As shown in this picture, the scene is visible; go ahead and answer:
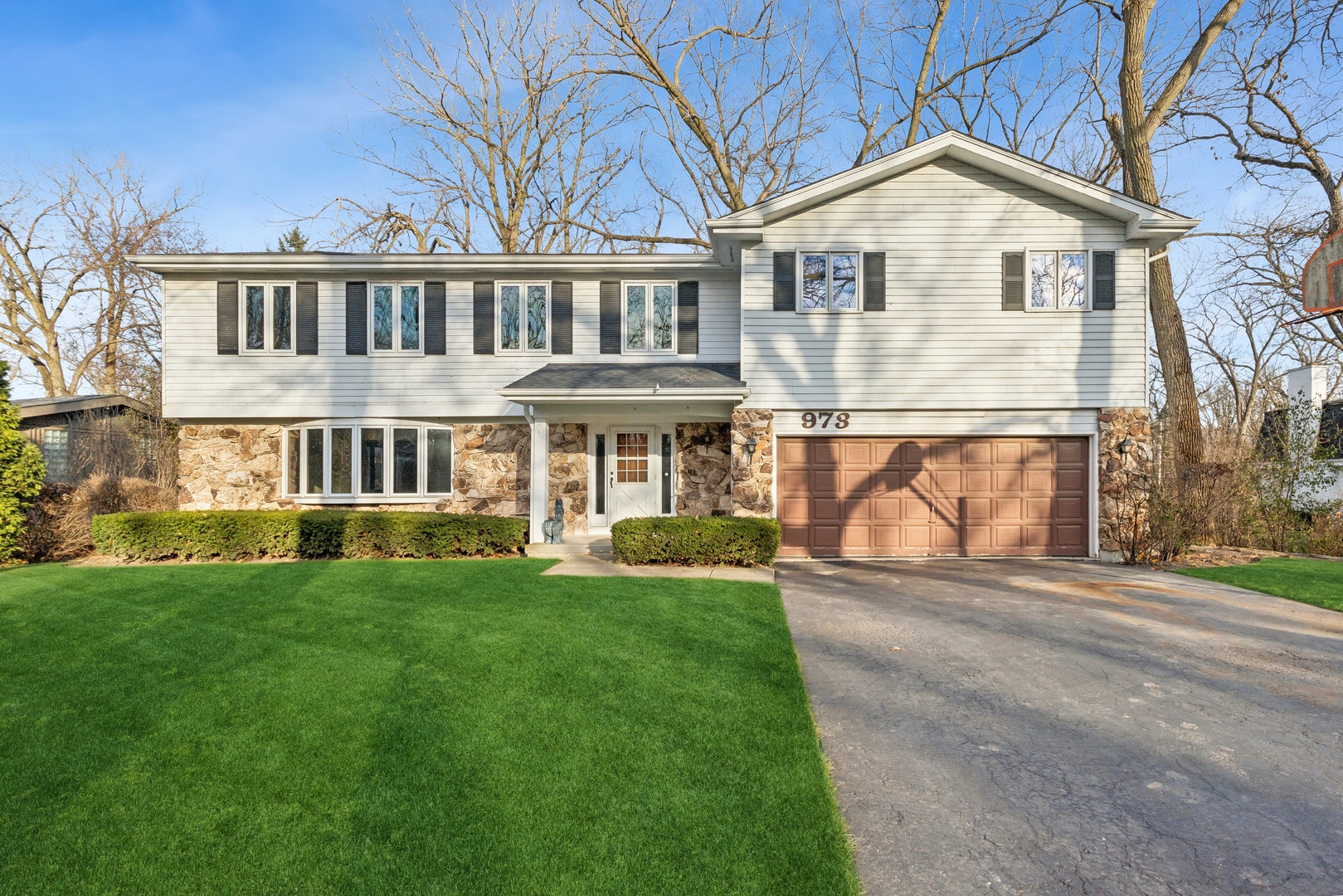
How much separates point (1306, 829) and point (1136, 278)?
9.91 m

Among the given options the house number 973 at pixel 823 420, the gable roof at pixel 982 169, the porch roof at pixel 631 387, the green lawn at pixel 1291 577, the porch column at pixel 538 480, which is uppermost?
the gable roof at pixel 982 169

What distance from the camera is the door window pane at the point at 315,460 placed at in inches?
484

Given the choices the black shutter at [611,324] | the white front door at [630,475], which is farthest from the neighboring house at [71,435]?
the black shutter at [611,324]

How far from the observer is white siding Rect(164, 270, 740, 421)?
1223 centimetres

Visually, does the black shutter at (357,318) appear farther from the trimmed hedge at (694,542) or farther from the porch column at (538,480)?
the trimmed hedge at (694,542)

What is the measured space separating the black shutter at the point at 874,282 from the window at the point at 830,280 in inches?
5.2

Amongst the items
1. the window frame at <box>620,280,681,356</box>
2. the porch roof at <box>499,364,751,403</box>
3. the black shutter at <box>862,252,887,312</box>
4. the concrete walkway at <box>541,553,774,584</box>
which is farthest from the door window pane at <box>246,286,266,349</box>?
the black shutter at <box>862,252,887,312</box>

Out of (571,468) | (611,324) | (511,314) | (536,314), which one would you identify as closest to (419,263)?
(511,314)

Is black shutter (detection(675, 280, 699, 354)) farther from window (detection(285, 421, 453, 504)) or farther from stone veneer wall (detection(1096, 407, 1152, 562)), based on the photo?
stone veneer wall (detection(1096, 407, 1152, 562))

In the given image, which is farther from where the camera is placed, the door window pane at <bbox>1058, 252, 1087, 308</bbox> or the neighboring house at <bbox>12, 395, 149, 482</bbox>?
the neighboring house at <bbox>12, 395, 149, 482</bbox>

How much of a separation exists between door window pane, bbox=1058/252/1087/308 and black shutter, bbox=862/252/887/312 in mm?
2829

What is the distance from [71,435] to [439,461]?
851 centimetres

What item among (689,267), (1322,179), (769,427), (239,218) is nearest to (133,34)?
(239,218)

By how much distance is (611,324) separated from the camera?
40.8 feet
